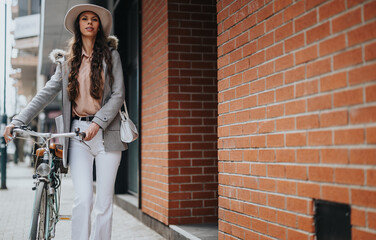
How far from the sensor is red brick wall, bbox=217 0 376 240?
6.25ft

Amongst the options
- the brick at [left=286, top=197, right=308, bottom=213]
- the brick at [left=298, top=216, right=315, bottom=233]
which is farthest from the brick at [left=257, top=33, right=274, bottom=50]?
the brick at [left=298, top=216, right=315, bottom=233]

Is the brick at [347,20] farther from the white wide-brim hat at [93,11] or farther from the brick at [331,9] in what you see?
the white wide-brim hat at [93,11]

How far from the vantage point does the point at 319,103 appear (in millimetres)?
2207

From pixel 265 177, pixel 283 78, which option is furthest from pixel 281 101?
pixel 265 177

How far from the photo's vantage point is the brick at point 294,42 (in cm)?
238

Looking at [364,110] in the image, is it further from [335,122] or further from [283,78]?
[283,78]

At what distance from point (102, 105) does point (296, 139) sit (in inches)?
64.3

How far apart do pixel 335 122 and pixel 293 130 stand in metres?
0.38

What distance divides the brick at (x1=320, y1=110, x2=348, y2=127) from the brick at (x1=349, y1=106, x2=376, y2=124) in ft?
0.16

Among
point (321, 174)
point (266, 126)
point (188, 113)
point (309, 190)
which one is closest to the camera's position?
point (321, 174)

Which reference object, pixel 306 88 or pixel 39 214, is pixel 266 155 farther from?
pixel 39 214

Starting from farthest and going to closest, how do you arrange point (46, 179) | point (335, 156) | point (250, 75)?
point (46, 179) < point (250, 75) < point (335, 156)

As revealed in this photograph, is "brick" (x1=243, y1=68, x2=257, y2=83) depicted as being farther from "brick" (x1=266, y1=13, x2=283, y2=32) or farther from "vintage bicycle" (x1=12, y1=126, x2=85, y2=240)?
"vintage bicycle" (x1=12, y1=126, x2=85, y2=240)

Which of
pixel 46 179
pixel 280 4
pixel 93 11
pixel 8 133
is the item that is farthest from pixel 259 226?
pixel 93 11
